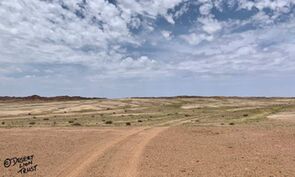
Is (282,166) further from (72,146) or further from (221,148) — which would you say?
(72,146)

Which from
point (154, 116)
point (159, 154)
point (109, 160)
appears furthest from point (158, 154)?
point (154, 116)

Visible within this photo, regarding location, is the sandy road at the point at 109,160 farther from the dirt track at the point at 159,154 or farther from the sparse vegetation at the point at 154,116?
the sparse vegetation at the point at 154,116

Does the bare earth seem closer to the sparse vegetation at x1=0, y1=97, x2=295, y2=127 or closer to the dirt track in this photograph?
the dirt track

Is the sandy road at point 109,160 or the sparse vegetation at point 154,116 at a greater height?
the sparse vegetation at point 154,116

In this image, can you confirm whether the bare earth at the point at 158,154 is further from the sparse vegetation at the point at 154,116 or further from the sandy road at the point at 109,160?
the sparse vegetation at the point at 154,116

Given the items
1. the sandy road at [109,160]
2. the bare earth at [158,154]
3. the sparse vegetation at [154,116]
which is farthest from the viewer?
the sparse vegetation at [154,116]

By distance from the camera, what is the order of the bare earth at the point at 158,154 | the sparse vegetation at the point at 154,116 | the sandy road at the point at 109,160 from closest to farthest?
the sandy road at the point at 109,160 < the bare earth at the point at 158,154 < the sparse vegetation at the point at 154,116

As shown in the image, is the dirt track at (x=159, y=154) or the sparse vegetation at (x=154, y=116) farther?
the sparse vegetation at (x=154, y=116)

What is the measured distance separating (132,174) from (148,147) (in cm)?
741

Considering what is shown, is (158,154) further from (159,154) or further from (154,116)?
(154,116)

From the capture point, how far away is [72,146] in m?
23.1

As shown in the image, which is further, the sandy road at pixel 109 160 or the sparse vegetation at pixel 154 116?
the sparse vegetation at pixel 154 116

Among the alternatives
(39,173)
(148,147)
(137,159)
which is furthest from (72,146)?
(39,173)

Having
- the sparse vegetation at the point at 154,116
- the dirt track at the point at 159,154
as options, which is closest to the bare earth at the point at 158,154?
the dirt track at the point at 159,154
